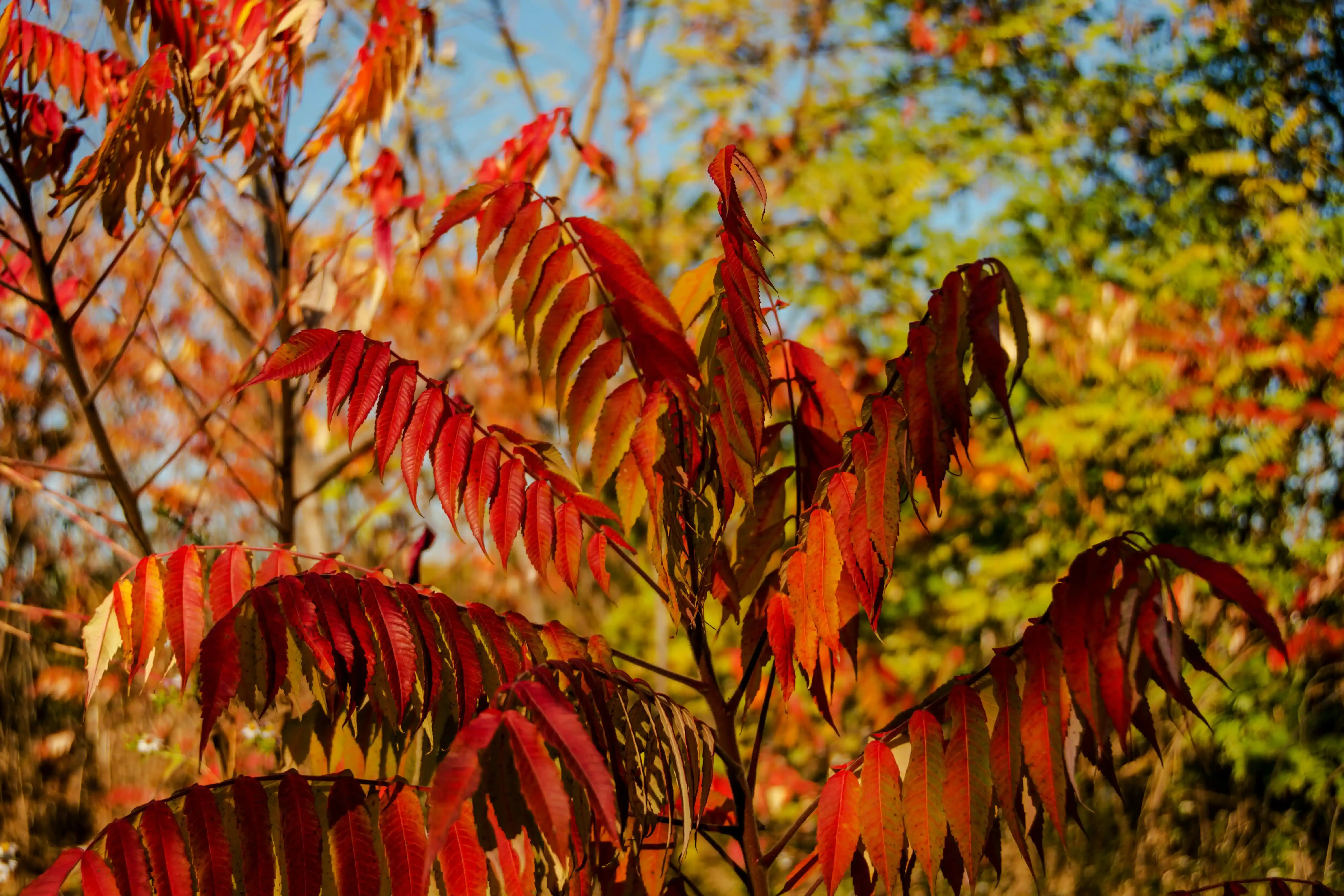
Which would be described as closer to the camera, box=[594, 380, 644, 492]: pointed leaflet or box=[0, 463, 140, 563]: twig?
box=[594, 380, 644, 492]: pointed leaflet

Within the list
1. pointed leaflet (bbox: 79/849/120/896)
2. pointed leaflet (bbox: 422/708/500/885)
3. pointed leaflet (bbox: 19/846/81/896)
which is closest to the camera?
pointed leaflet (bbox: 422/708/500/885)

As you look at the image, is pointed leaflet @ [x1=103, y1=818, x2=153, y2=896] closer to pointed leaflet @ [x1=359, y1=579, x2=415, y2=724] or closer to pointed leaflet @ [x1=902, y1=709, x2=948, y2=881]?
pointed leaflet @ [x1=359, y1=579, x2=415, y2=724]

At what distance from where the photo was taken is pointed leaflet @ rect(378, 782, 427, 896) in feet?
3.56

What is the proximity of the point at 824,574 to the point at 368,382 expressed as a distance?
0.64m

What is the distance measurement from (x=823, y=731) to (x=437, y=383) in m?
4.19

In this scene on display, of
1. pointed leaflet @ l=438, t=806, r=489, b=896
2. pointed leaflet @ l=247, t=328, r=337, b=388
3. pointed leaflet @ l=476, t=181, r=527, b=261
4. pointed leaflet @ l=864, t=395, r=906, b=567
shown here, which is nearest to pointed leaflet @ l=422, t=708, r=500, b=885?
pointed leaflet @ l=438, t=806, r=489, b=896

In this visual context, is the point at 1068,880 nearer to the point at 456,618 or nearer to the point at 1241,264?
the point at 1241,264

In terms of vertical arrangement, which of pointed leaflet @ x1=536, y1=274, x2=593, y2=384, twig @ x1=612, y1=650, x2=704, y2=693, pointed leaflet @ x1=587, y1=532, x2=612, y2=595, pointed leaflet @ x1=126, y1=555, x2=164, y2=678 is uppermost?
pointed leaflet @ x1=536, y1=274, x2=593, y2=384

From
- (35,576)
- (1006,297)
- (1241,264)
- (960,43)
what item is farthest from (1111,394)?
(35,576)

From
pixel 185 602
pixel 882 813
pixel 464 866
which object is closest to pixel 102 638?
pixel 185 602

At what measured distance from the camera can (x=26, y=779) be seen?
18.3 feet

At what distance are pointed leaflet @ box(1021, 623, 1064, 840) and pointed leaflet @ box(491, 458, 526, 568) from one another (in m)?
0.66

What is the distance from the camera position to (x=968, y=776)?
1114 mm

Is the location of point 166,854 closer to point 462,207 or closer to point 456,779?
point 456,779
